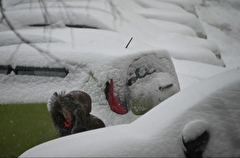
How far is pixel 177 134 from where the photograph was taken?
1893 mm

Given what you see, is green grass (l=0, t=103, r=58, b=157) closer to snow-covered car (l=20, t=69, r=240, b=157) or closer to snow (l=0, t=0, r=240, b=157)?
snow (l=0, t=0, r=240, b=157)

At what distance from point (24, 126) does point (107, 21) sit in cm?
255

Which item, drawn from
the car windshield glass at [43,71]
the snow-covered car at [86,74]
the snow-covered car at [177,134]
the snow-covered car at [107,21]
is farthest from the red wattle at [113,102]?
the snow-covered car at [107,21]

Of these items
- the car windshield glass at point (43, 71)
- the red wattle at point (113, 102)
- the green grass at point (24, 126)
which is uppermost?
the car windshield glass at point (43, 71)

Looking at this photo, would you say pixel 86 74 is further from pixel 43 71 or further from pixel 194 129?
pixel 194 129

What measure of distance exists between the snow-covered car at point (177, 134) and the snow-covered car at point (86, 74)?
1091mm

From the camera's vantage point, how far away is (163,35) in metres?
6.05

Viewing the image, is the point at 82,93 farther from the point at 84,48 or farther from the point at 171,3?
the point at 171,3

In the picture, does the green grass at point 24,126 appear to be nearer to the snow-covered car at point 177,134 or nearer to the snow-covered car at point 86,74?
the snow-covered car at point 86,74

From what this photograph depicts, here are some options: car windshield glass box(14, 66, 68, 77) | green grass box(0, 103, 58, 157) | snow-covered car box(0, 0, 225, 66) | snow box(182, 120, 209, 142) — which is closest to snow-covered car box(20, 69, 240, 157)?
snow box(182, 120, 209, 142)

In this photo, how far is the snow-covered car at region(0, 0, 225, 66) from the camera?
4500 mm

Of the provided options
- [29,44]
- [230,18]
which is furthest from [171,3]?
[29,44]

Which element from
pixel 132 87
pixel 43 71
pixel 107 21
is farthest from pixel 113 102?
pixel 107 21

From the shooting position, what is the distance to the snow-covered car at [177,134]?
185 centimetres
